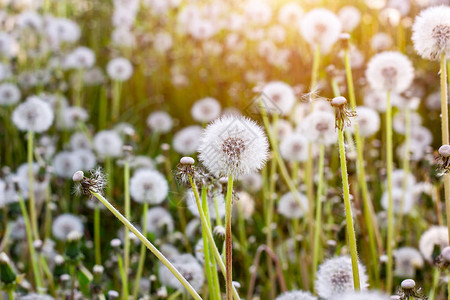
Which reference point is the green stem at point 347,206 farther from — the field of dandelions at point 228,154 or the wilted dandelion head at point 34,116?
the wilted dandelion head at point 34,116

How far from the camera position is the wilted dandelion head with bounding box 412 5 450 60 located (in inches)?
57.3

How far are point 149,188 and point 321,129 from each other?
2.26ft

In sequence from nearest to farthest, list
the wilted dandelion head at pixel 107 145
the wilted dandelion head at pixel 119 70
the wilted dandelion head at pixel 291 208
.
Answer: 1. the wilted dandelion head at pixel 291 208
2. the wilted dandelion head at pixel 107 145
3. the wilted dandelion head at pixel 119 70

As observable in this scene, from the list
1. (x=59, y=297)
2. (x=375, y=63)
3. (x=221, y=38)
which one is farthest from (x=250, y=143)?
(x=221, y=38)

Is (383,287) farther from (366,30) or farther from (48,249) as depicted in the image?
(366,30)

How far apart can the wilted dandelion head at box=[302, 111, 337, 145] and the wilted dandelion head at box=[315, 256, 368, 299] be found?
618 millimetres

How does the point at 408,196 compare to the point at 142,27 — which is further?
the point at 142,27

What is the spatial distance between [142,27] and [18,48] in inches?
43.1

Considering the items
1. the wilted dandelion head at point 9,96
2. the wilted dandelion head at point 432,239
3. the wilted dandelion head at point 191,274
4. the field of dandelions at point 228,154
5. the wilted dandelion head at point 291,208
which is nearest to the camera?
the field of dandelions at point 228,154

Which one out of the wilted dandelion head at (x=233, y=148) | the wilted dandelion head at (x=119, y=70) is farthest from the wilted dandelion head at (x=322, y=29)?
the wilted dandelion head at (x=119, y=70)

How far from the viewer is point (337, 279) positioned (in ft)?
4.82

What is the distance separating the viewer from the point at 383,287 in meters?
1.97

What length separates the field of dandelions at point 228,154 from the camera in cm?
144

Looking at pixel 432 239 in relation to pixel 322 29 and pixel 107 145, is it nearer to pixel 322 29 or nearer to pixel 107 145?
pixel 322 29
